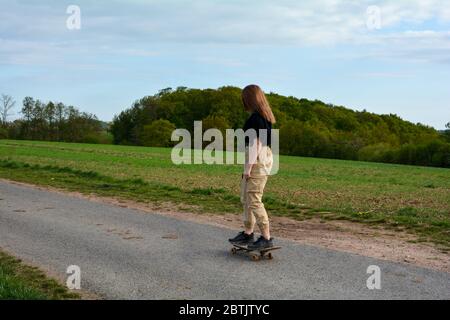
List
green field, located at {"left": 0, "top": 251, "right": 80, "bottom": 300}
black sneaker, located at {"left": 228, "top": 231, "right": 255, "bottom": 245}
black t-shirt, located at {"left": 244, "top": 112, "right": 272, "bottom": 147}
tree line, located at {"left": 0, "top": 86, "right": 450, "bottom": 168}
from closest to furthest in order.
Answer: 1. green field, located at {"left": 0, "top": 251, "right": 80, "bottom": 300}
2. black t-shirt, located at {"left": 244, "top": 112, "right": 272, "bottom": 147}
3. black sneaker, located at {"left": 228, "top": 231, "right": 255, "bottom": 245}
4. tree line, located at {"left": 0, "top": 86, "right": 450, "bottom": 168}

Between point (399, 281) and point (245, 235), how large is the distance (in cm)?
218

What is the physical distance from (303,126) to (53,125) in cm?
4075

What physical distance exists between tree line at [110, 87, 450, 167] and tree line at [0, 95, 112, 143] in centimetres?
596

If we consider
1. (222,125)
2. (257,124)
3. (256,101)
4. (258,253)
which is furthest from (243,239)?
(222,125)

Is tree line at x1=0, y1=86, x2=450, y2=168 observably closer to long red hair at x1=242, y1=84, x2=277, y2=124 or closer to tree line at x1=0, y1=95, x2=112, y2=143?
tree line at x1=0, y1=95, x2=112, y2=143

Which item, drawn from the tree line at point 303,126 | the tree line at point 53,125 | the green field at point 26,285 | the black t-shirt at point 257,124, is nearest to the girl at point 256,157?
the black t-shirt at point 257,124

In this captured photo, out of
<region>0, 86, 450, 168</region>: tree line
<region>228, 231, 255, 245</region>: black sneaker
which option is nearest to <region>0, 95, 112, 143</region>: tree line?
<region>0, 86, 450, 168</region>: tree line

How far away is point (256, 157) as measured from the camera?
6.94 metres

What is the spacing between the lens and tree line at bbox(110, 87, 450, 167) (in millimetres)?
70312

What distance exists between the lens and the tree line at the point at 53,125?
8731cm

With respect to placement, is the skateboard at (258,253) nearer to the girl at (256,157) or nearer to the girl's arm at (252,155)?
the girl at (256,157)

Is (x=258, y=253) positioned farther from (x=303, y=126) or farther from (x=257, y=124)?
(x=303, y=126)
